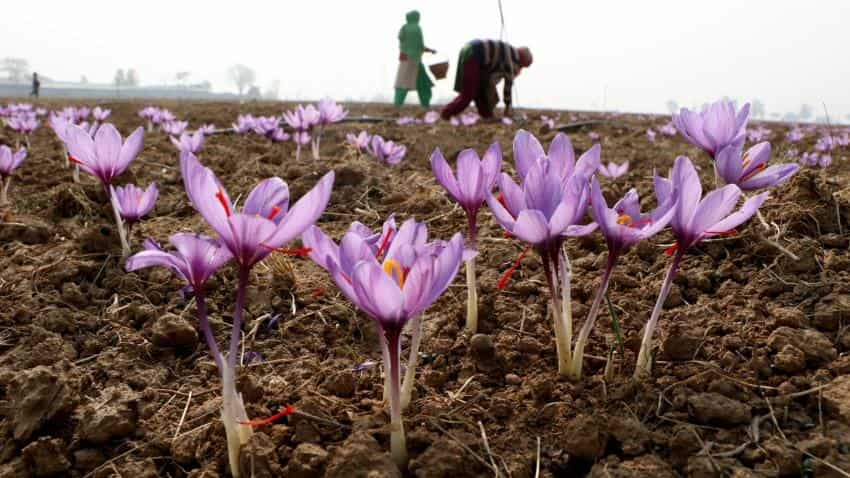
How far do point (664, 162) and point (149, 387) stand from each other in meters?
4.05

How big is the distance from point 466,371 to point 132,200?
4.19ft

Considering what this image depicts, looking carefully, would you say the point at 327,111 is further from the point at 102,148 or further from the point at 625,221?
the point at 625,221

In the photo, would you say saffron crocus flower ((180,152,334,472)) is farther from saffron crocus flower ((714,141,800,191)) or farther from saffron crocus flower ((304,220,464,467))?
saffron crocus flower ((714,141,800,191))

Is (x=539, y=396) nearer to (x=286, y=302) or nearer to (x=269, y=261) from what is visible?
(x=286, y=302)

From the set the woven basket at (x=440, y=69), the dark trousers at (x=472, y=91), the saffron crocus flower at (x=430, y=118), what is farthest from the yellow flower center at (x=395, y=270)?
the woven basket at (x=440, y=69)

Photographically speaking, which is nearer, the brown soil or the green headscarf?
the brown soil

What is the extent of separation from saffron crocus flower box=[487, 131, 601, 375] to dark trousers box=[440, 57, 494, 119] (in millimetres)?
7856

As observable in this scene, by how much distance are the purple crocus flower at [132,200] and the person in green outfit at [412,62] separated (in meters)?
10.2

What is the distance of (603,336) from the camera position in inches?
58.9

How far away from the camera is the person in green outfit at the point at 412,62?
11531 mm

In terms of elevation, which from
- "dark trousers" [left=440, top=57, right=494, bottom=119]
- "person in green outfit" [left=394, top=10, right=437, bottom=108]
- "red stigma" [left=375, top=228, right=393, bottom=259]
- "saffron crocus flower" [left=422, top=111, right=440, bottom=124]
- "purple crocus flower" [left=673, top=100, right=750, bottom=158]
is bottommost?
"red stigma" [left=375, top=228, right=393, bottom=259]

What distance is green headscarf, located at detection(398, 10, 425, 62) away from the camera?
11500 millimetres

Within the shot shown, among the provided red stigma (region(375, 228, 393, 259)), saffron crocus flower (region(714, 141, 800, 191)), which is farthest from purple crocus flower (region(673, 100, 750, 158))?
red stigma (region(375, 228, 393, 259))

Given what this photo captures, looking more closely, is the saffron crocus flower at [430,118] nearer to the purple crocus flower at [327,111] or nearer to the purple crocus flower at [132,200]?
the purple crocus flower at [327,111]
